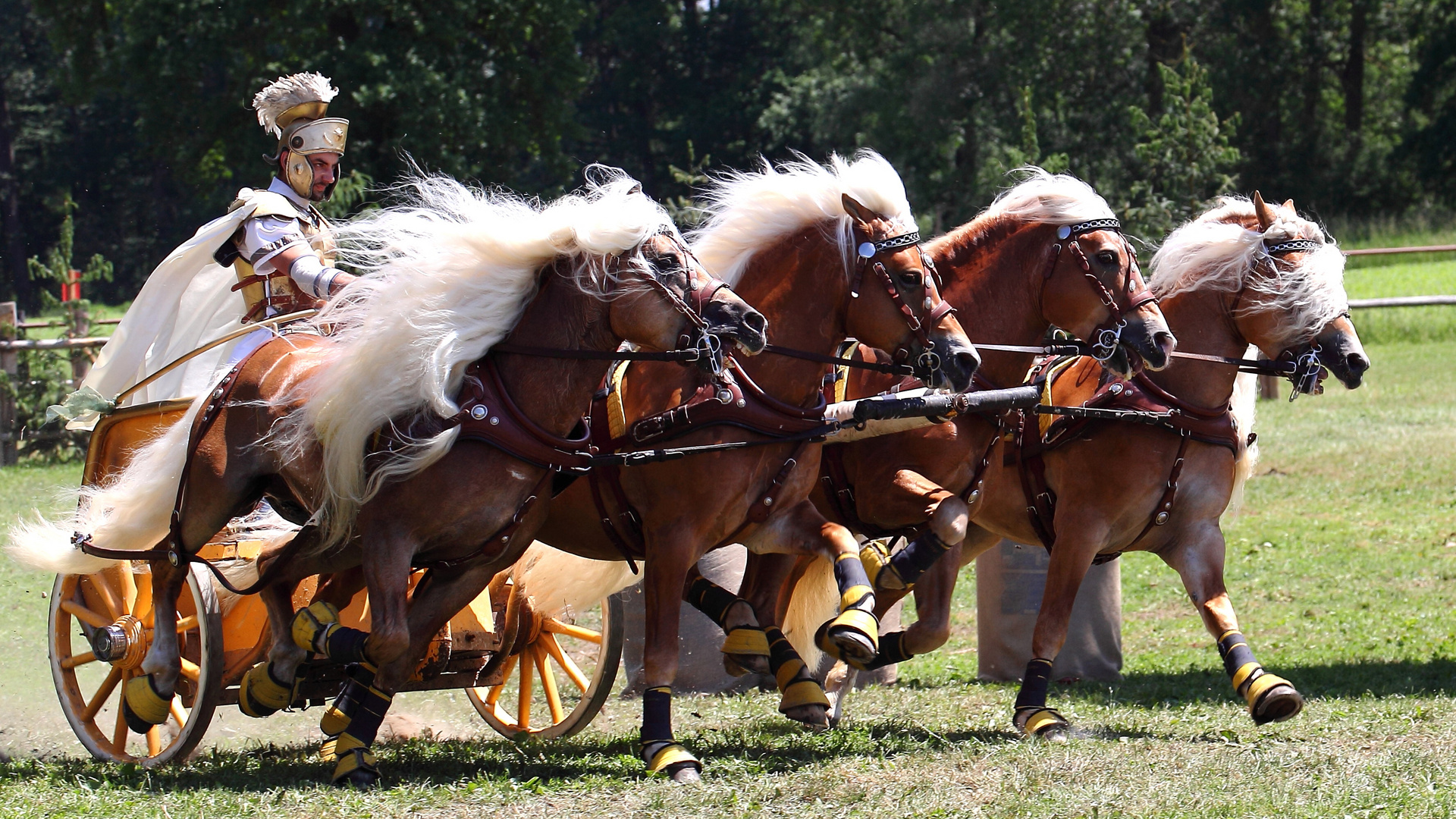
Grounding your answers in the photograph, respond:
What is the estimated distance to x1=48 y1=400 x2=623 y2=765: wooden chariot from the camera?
17.5 feet

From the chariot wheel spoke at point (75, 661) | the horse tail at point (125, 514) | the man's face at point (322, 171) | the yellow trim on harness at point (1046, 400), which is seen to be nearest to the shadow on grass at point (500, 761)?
the chariot wheel spoke at point (75, 661)

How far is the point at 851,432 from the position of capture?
5.62 m

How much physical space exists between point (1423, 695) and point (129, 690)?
5563 millimetres

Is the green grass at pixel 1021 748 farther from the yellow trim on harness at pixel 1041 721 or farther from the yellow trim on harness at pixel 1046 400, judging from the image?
the yellow trim on harness at pixel 1046 400

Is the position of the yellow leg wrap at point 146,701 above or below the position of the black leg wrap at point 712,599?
below

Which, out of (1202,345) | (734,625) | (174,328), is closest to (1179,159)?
(1202,345)

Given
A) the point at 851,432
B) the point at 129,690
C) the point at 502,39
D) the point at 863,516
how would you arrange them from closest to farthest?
1. the point at 129,690
2. the point at 851,432
3. the point at 863,516
4. the point at 502,39

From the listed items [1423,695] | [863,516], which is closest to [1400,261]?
[1423,695]

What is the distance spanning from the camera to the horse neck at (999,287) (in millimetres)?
5961

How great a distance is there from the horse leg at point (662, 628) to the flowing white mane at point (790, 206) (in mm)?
1050

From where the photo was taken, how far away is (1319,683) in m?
7.23

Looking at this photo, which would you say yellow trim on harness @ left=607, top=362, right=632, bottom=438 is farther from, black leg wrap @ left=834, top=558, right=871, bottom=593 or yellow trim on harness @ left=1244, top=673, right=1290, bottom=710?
yellow trim on harness @ left=1244, top=673, right=1290, bottom=710

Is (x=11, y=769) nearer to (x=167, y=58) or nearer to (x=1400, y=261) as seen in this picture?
(x=167, y=58)

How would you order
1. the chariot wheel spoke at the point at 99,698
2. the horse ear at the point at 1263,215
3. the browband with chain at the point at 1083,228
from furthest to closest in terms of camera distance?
the horse ear at the point at 1263,215 < the browband with chain at the point at 1083,228 < the chariot wheel spoke at the point at 99,698
